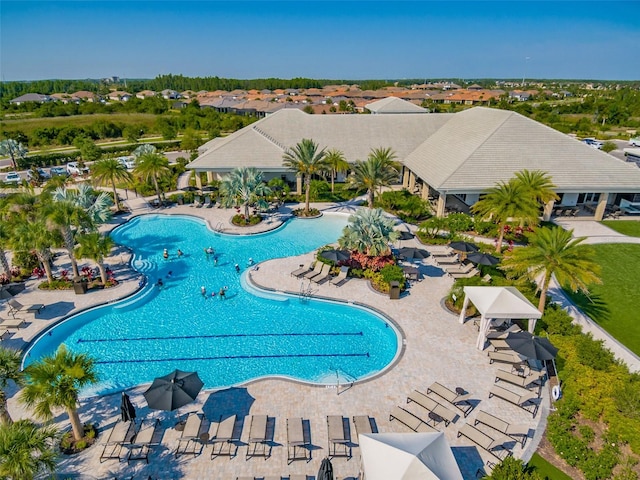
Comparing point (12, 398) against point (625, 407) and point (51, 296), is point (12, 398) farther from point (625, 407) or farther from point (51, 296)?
point (625, 407)

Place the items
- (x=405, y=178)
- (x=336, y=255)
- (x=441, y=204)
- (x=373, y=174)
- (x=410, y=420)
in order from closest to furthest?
(x=410, y=420)
(x=336, y=255)
(x=373, y=174)
(x=441, y=204)
(x=405, y=178)

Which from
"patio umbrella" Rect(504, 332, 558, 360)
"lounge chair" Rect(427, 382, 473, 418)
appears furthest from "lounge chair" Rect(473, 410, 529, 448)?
"patio umbrella" Rect(504, 332, 558, 360)

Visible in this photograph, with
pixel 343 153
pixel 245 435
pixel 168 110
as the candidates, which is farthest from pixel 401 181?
pixel 168 110

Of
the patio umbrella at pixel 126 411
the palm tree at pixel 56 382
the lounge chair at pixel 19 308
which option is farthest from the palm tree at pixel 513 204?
the lounge chair at pixel 19 308

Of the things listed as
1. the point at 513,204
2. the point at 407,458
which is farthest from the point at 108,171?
the point at 407,458

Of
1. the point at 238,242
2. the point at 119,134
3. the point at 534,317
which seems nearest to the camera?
the point at 534,317

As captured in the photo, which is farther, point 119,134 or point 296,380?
point 119,134

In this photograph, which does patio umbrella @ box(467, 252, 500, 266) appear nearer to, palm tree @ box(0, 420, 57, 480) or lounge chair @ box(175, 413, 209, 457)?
lounge chair @ box(175, 413, 209, 457)

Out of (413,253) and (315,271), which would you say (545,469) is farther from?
(315,271)
